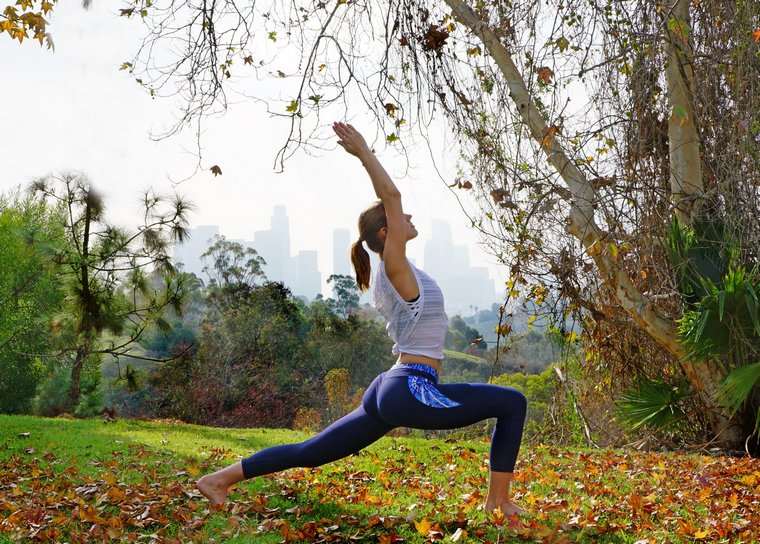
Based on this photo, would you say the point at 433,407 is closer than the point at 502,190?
Yes

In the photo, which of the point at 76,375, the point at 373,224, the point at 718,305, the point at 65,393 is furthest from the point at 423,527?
the point at 65,393

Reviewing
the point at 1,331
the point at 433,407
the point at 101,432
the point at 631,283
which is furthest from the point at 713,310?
the point at 1,331

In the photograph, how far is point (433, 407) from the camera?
12.6 feet

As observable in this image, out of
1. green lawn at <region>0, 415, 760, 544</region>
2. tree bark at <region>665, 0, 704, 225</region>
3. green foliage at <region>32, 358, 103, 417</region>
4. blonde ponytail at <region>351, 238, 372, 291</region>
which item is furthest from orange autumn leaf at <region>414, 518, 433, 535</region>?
green foliage at <region>32, 358, 103, 417</region>

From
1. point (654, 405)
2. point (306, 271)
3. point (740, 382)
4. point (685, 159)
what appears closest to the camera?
point (740, 382)

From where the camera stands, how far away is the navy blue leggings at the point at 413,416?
388cm

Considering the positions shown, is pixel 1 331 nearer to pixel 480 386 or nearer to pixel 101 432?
pixel 101 432

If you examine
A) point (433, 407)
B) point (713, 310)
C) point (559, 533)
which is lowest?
point (559, 533)

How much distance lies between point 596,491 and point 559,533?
61.4 inches

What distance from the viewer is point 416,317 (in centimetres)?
Result: 401

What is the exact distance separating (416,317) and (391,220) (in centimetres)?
49

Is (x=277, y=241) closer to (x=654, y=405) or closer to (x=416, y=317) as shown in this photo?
(x=654, y=405)

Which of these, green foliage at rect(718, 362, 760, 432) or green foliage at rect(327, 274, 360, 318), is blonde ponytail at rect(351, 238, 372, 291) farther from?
green foliage at rect(327, 274, 360, 318)

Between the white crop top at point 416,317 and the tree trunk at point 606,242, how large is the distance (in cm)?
343
